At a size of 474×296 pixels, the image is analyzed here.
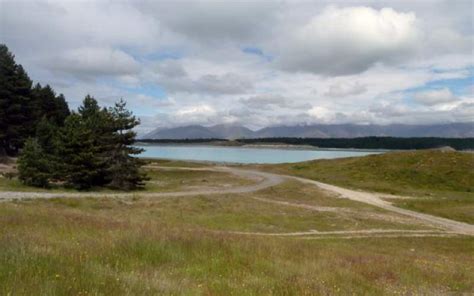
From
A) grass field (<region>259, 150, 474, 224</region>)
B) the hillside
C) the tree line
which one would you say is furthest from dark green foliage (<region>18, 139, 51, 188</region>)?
the hillside

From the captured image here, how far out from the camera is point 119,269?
297 inches

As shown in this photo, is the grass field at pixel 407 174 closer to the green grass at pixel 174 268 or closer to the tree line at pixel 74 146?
the tree line at pixel 74 146

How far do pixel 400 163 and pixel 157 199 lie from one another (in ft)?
174

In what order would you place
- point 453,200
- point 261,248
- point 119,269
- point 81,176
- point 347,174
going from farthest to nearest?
point 347,174, point 453,200, point 81,176, point 261,248, point 119,269

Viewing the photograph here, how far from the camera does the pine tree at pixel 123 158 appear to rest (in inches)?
1759

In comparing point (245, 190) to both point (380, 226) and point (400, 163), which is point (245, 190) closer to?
point (380, 226)

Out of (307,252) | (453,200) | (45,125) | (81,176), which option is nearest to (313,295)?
(307,252)

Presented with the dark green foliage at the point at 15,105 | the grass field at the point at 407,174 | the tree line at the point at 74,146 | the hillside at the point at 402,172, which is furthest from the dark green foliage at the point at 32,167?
the hillside at the point at 402,172

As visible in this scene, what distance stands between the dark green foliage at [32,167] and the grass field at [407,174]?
112ft

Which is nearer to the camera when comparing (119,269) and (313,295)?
(313,295)

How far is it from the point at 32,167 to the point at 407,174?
5401 centimetres

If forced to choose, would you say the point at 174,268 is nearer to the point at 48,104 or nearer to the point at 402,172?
the point at 402,172

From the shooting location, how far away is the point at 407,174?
67.1 metres

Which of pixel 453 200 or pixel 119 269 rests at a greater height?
pixel 119 269
